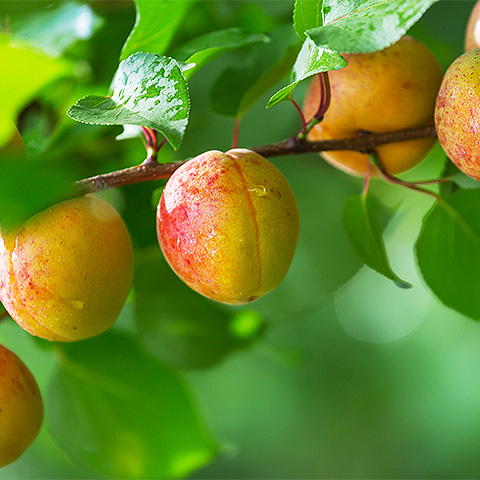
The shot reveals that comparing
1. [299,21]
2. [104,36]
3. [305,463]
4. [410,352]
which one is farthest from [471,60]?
[305,463]

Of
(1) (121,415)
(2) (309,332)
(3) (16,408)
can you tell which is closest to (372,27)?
(3) (16,408)

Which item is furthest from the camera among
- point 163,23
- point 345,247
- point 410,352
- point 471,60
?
point 410,352

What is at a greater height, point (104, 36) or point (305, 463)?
point (104, 36)

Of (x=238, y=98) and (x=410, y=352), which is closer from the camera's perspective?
(x=238, y=98)

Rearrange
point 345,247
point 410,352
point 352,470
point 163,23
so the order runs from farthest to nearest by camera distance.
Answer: point 352,470
point 410,352
point 345,247
point 163,23

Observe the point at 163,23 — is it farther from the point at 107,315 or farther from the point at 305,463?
the point at 305,463

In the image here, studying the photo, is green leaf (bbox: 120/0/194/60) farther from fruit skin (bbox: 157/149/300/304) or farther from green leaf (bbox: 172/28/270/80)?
fruit skin (bbox: 157/149/300/304)

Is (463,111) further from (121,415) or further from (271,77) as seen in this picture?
(121,415)
